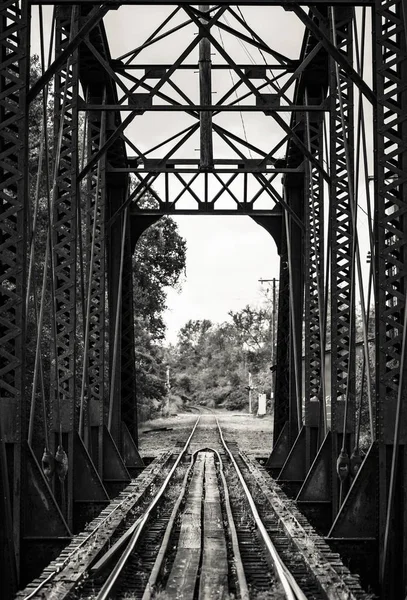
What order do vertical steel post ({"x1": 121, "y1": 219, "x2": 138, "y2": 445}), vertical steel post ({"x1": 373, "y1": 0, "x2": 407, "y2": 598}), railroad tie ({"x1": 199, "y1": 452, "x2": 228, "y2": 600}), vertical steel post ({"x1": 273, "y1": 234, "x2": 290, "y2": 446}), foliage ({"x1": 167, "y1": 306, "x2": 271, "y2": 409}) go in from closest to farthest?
railroad tie ({"x1": 199, "y1": 452, "x2": 228, "y2": 600}) < vertical steel post ({"x1": 373, "y1": 0, "x2": 407, "y2": 598}) < vertical steel post ({"x1": 121, "y1": 219, "x2": 138, "y2": 445}) < vertical steel post ({"x1": 273, "y1": 234, "x2": 290, "y2": 446}) < foliage ({"x1": 167, "y1": 306, "x2": 271, "y2": 409})

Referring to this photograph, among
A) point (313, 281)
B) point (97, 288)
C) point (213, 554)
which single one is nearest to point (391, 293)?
point (213, 554)

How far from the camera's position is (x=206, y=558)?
8398mm

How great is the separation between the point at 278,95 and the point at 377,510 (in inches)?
290

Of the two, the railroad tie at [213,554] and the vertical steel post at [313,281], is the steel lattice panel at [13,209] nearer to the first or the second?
the railroad tie at [213,554]

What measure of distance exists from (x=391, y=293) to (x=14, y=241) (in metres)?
3.59

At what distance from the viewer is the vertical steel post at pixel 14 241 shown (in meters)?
8.33

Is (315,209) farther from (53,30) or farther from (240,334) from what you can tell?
(240,334)

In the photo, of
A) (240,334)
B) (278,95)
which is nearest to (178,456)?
(278,95)

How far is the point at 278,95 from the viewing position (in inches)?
538

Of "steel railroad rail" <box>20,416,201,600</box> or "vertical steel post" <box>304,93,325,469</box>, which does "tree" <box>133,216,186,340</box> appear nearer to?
"vertical steel post" <box>304,93,325,469</box>

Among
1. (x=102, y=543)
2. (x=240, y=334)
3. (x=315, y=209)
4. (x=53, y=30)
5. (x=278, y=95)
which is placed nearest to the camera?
(x=102, y=543)

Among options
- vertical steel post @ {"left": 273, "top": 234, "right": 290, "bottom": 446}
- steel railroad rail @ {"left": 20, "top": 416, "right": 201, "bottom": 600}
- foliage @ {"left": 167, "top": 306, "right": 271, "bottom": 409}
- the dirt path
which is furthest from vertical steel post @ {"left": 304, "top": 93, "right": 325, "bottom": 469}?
foliage @ {"left": 167, "top": 306, "right": 271, "bottom": 409}

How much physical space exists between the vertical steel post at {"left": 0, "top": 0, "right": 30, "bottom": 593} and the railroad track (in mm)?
1271

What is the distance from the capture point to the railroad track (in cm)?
689
